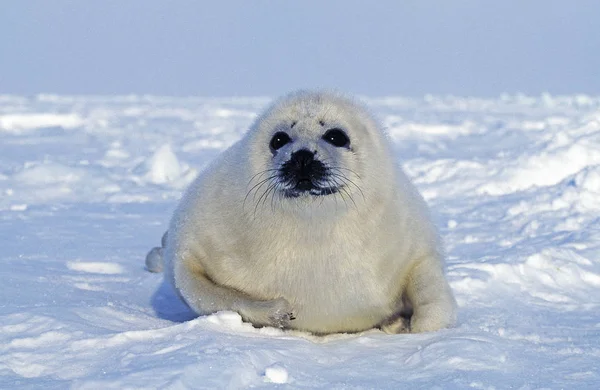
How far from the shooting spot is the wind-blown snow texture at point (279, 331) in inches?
78.7

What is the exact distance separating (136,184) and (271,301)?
4609 millimetres

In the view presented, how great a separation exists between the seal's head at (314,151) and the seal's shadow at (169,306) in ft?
1.83

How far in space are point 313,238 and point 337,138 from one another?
0.35 m

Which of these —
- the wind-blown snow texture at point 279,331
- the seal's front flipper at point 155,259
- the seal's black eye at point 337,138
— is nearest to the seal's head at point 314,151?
the seal's black eye at point 337,138

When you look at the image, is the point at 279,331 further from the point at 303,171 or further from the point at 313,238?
the point at 303,171

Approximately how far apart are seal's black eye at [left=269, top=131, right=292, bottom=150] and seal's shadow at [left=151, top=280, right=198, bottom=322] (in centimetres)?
69

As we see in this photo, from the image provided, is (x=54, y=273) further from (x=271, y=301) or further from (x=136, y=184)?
(x=136, y=184)

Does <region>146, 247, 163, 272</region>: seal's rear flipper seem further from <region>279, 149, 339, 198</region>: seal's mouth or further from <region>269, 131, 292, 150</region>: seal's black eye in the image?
<region>279, 149, 339, 198</region>: seal's mouth

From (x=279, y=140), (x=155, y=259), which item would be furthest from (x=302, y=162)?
(x=155, y=259)

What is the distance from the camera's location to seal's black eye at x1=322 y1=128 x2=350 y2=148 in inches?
108

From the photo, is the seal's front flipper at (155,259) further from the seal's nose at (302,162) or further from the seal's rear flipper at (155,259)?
the seal's nose at (302,162)

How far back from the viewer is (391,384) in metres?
1.99

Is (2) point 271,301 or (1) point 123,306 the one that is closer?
(2) point 271,301

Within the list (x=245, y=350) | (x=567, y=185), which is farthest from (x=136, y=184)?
(x=245, y=350)
